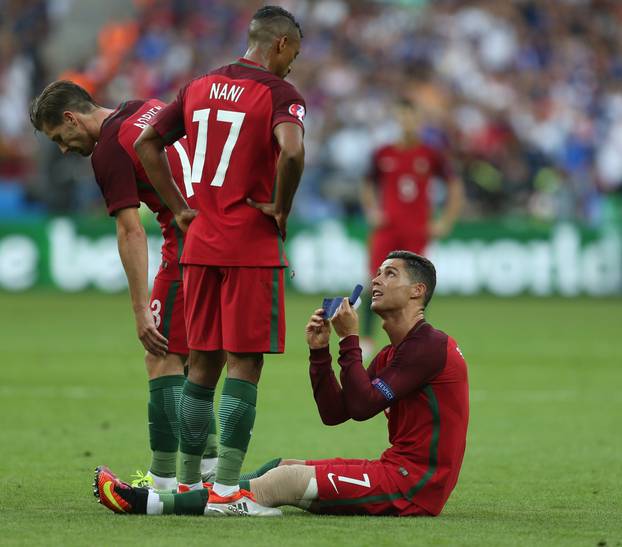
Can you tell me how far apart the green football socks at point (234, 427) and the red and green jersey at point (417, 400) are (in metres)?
0.32

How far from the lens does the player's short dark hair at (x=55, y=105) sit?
6.71 meters

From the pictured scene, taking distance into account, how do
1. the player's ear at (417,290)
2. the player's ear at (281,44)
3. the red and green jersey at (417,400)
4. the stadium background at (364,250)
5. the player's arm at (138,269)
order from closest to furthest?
the red and green jersey at (417,400) < the player's ear at (281,44) < the player's ear at (417,290) < the player's arm at (138,269) < the stadium background at (364,250)

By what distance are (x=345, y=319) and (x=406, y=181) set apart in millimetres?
9320

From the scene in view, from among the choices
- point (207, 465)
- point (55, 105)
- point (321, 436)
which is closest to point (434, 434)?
point (207, 465)

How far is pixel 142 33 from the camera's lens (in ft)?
87.9

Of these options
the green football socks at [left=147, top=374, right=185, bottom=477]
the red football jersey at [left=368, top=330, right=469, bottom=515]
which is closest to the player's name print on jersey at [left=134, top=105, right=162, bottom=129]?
the green football socks at [left=147, top=374, right=185, bottom=477]

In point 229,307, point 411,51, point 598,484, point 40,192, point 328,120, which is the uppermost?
point 411,51

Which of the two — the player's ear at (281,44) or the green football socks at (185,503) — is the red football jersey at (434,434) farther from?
the player's ear at (281,44)

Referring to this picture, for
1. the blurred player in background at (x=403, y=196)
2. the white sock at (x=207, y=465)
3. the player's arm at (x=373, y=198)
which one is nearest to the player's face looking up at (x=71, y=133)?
the white sock at (x=207, y=465)

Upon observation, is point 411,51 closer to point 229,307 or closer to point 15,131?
point 15,131

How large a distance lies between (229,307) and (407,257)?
882 millimetres

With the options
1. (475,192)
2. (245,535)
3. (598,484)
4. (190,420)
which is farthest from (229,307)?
(475,192)

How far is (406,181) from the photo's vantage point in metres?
15.2

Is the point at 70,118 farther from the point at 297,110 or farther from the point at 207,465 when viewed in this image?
the point at 207,465
